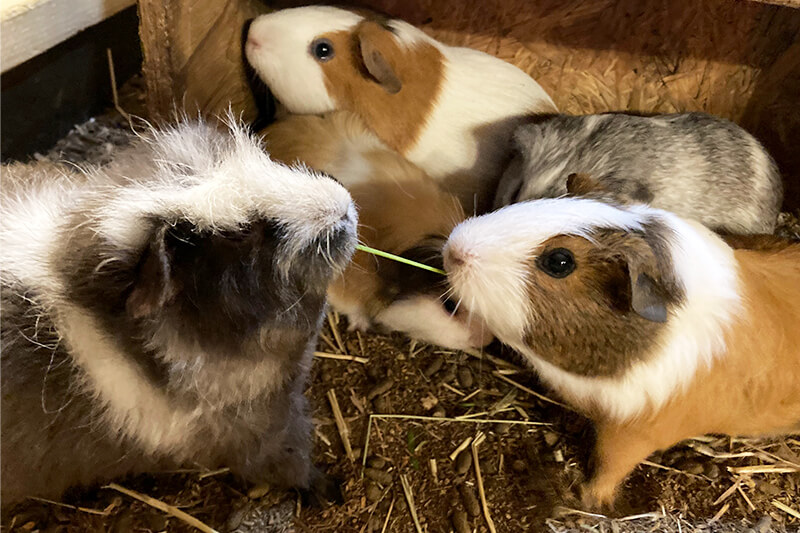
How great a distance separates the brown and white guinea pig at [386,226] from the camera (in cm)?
210

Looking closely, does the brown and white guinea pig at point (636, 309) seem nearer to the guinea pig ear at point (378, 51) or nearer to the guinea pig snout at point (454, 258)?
the guinea pig snout at point (454, 258)

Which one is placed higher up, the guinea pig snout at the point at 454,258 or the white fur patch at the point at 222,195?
the white fur patch at the point at 222,195

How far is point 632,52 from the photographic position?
2.41 metres

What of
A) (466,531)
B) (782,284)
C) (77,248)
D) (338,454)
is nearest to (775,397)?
(782,284)

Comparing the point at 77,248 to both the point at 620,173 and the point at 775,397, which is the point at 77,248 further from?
the point at 775,397

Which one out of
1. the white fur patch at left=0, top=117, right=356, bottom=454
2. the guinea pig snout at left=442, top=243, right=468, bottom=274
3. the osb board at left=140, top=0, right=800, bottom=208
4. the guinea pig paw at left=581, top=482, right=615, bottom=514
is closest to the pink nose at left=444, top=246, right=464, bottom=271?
the guinea pig snout at left=442, top=243, right=468, bottom=274

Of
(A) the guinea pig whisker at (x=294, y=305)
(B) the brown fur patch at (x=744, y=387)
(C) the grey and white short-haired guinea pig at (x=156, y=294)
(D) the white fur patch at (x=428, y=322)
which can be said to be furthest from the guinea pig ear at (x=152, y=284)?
(B) the brown fur patch at (x=744, y=387)

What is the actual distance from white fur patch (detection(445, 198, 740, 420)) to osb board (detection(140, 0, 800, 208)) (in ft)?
3.60

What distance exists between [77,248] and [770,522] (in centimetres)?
201

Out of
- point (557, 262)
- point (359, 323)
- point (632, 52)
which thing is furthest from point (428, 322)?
point (632, 52)

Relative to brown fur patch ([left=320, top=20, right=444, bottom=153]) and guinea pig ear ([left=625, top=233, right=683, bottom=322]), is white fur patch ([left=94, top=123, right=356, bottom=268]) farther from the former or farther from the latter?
brown fur patch ([left=320, top=20, right=444, bottom=153])

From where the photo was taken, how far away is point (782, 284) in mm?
1668

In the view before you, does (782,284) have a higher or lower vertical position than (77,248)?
lower

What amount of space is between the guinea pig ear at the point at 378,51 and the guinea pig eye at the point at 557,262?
3.30 ft
